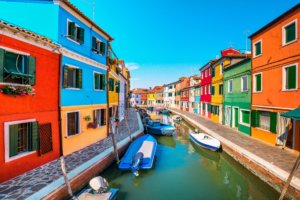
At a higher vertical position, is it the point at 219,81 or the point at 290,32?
the point at 290,32

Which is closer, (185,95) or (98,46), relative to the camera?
(98,46)

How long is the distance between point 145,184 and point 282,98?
10.7 metres

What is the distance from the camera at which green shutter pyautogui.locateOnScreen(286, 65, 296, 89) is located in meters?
11.5

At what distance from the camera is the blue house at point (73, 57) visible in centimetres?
1043

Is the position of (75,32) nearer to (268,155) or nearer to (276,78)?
(276,78)

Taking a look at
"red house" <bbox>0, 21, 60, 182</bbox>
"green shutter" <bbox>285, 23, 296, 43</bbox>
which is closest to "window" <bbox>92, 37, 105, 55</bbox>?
"red house" <bbox>0, 21, 60, 182</bbox>

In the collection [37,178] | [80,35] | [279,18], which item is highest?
[279,18]

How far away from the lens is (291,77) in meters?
11.7

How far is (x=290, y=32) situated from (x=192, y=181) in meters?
11.4

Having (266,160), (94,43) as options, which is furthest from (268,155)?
→ (94,43)

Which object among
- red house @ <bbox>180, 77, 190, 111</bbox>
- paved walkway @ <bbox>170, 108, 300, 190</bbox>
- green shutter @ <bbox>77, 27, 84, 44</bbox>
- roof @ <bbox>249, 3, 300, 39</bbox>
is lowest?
paved walkway @ <bbox>170, 108, 300, 190</bbox>

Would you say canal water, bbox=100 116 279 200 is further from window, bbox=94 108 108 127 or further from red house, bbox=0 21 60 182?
window, bbox=94 108 108 127

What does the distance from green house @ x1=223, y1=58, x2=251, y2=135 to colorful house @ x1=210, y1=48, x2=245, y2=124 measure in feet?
4.38

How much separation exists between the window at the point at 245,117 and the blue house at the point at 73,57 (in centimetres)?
1367
